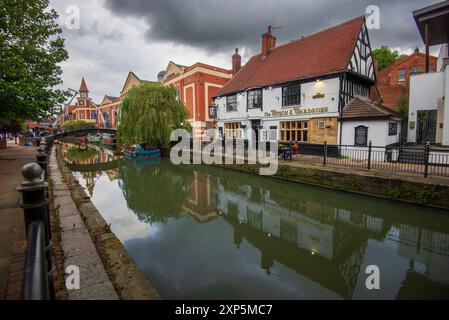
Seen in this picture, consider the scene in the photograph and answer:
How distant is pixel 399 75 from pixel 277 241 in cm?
3417

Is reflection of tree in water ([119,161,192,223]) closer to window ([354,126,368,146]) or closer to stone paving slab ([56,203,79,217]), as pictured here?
stone paving slab ([56,203,79,217])

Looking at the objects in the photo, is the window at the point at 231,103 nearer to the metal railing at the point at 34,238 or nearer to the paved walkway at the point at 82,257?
the paved walkway at the point at 82,257

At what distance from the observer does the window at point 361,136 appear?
45.0ft

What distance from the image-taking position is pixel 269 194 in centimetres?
1070

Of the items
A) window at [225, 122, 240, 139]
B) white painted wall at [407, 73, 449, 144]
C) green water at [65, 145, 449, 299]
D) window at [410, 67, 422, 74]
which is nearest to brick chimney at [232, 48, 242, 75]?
window at [225, 122, 240, 139]

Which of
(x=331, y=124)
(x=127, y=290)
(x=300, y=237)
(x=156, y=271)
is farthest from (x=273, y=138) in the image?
(x=127, y=290)

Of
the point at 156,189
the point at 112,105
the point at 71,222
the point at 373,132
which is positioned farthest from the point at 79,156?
the point at 112,105

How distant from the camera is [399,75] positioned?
99.9ft

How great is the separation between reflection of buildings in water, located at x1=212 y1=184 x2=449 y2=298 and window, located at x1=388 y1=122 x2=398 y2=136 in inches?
307

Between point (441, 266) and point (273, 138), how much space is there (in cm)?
1372

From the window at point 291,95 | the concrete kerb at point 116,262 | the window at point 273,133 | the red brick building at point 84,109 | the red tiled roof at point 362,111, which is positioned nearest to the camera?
the concrete kerb at point 116,262

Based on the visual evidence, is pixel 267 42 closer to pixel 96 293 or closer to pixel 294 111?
pixel 294 111

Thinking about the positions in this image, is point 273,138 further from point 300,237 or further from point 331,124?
point 300,237

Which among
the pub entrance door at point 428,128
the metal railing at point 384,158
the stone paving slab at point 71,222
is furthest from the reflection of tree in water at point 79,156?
the pub entrance door at point 428,128
